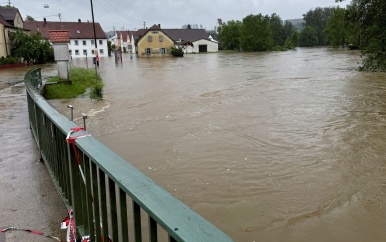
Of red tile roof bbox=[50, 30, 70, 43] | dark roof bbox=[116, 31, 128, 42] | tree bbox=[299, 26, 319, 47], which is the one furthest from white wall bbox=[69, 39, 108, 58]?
tree bbox=[299, 26, 319, 47]

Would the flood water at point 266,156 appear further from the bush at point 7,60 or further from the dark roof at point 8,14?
the dark roof at point 8,14

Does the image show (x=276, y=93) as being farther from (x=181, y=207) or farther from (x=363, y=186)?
(x=181, y=207)

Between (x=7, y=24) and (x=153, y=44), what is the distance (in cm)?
3383

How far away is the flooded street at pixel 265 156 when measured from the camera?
4977 mm

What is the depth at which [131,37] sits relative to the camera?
10488 centimetres

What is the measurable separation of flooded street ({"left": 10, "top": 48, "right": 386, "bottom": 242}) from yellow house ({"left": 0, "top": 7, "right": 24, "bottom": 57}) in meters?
29.0

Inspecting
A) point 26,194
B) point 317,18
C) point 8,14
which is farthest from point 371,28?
point 317,18

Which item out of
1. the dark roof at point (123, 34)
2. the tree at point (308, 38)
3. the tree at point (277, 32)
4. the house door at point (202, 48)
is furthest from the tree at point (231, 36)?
the tree at point (308, 38)

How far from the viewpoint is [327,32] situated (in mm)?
93750

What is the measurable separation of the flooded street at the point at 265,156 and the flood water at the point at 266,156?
0.06 ft

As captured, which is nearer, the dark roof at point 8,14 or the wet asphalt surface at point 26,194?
the wet asphalt surface at point 26,194

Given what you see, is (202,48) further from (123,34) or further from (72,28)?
(123,34)

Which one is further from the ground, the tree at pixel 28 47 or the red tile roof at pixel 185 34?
the red tile roof at pixel 185 34

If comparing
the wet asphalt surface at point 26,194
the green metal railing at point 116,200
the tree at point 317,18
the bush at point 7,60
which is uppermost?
the tree at point 317,18
